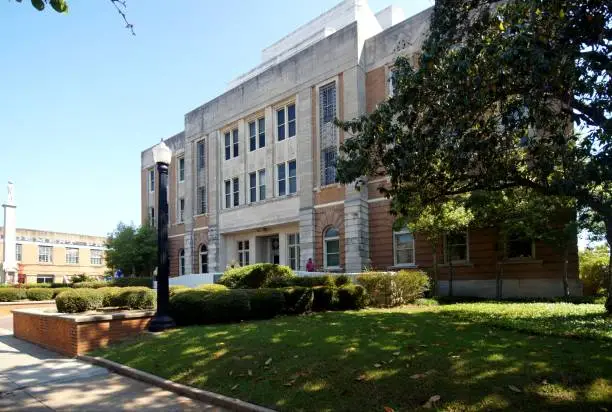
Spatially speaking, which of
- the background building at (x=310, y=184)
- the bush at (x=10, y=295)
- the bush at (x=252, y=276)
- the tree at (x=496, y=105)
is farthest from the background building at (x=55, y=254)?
the tree at (x=496, y=105)

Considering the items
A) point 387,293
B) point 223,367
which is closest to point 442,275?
point 387,293

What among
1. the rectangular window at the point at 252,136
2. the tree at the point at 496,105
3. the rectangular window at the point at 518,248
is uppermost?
the rectangular window at the point at 252,136

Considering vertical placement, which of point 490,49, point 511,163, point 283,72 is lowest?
point 511,163

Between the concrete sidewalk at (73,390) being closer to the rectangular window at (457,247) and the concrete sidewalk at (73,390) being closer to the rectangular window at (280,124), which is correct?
the rectangular window at (457,247)

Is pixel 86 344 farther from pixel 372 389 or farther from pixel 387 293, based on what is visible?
pixel 387 293

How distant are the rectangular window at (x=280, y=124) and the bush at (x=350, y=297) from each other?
19.3 metres

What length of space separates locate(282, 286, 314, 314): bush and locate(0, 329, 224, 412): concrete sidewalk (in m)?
5.39

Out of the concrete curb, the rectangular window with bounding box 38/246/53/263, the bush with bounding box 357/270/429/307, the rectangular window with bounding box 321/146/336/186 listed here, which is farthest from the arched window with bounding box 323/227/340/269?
the rectangular window with bounding box 38/246/53/263

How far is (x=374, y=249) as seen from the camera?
2786 cm

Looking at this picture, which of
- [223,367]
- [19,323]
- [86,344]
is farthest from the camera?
[19,323]

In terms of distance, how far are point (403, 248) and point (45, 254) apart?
5977 centimetres

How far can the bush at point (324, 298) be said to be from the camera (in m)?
15.0

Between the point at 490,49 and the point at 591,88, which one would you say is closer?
the point at 591,88

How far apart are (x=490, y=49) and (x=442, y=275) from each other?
17.5 m
